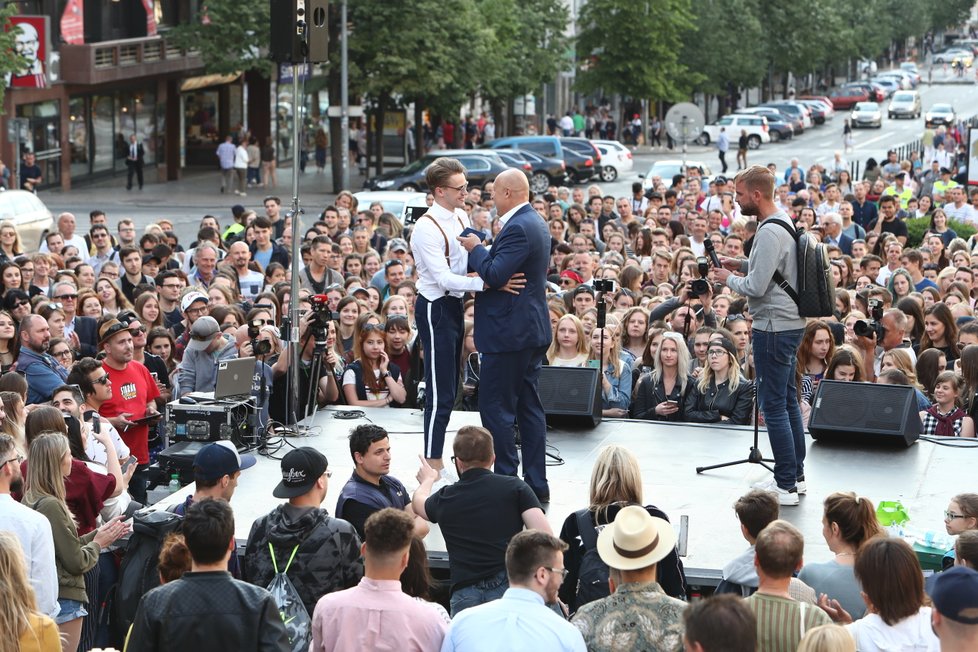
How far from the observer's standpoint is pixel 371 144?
53.1 m

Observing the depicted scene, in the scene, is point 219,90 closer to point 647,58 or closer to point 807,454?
point 647,58

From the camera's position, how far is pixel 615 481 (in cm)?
768

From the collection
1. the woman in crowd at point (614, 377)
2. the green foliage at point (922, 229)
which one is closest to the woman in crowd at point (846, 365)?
the woman in crowd at point (614, 377)

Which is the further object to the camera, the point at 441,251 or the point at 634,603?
the point at 441,251

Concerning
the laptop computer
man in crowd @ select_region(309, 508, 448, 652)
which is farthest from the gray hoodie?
the laptop computer

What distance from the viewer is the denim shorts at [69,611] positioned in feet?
26.9

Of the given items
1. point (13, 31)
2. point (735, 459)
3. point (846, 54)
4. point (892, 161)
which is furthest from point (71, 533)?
point (846, 54)

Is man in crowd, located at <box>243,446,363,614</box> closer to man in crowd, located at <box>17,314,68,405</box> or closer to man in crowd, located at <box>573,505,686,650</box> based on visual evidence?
man in crowd, located at <box>573,505,686,650</box>

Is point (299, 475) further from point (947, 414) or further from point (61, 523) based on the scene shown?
point (947, 414)

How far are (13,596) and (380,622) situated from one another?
1518 millimetres

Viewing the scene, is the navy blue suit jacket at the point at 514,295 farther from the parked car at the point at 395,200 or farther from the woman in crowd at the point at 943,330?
the parked car at the point at 395,200

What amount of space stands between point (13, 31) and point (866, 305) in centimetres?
2393

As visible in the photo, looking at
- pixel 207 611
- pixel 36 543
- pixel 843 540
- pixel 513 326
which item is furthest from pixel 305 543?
pixel 843 540

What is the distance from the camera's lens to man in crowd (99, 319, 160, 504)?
36.9ft
